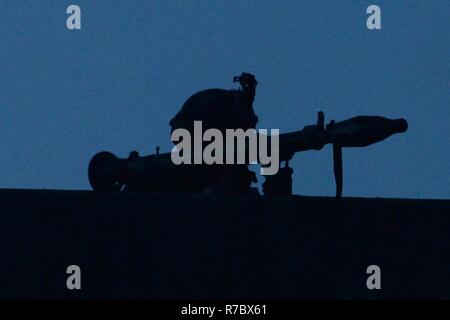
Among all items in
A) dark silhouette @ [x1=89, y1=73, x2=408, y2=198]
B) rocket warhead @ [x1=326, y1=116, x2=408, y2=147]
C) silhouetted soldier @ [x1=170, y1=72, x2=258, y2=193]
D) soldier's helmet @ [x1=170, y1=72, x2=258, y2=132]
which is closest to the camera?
rocket warhead @ [x1=326, y1=116, x2=408, y2=147]

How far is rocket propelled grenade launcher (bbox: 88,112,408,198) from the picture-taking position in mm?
14398

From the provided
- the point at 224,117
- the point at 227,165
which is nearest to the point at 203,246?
the point at 227,165

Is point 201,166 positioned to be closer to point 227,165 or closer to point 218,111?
point 227,165

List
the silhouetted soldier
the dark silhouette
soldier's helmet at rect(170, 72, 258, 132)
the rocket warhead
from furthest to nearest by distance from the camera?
soldier's helmet at rect(170, 72, 258, 132)
the silhouetted soldier
the dark silhouette
the rocket warhead

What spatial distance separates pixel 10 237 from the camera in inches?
545

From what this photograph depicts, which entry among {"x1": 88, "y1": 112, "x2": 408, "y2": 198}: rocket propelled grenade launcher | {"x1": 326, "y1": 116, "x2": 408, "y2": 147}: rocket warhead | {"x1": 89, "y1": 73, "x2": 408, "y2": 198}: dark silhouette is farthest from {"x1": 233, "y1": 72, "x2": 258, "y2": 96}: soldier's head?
{"x1": 326, "y1": 116, "x2": 408, "y2": 147}: rocket warhead

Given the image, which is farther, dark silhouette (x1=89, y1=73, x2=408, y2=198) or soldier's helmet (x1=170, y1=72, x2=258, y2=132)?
soldier's helmet (x1=170, y1=72, x2=258, y2=132)

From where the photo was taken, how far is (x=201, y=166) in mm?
15742

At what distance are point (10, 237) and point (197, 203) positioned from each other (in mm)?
2264

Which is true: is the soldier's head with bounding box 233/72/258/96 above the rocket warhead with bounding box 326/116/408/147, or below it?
above

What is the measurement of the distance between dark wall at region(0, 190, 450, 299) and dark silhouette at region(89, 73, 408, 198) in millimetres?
715

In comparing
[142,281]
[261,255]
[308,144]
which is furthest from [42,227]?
[308,144]

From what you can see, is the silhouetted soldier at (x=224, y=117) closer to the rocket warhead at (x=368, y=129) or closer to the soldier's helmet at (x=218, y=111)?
the soldier's helmet at (x=218, y=111)

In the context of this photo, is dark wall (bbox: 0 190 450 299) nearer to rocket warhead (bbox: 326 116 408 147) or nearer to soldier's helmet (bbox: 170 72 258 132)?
rocket warhead (bbox: 326 116 408 147)
